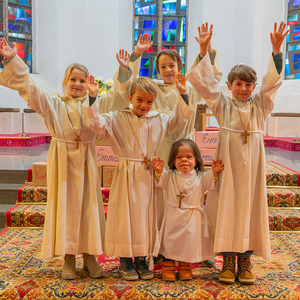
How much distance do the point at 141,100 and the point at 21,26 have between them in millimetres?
9777

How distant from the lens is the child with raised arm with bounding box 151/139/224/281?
2.72 m

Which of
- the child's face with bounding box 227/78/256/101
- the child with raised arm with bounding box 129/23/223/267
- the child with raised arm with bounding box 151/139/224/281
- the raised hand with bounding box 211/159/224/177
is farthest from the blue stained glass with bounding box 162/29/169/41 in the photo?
the raised hand with bounding box 211/159/224/177

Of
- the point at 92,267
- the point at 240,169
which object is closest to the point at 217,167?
the point at 240,169

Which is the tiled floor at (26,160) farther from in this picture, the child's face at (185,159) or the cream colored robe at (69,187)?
the child's face at (185,159)

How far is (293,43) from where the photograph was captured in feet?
36.0

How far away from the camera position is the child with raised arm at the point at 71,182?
107 inches

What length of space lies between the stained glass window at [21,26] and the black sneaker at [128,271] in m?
9.71

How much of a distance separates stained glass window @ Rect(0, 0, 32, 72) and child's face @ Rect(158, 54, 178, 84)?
8.96 meters

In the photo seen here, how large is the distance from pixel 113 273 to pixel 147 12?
10.5 metres

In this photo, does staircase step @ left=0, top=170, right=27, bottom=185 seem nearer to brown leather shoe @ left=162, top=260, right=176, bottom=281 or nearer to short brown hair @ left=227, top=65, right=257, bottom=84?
brown leather shoe @ left=162, top=260, right=176, bottom=281

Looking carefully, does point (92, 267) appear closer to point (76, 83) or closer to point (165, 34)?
point (76, 83)

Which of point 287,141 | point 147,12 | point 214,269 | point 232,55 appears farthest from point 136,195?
point 147,12

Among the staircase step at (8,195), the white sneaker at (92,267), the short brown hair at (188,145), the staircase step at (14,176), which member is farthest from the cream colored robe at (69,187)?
the staircase step at (14,176)

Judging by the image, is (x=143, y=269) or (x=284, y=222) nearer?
(x=143, y=269)
